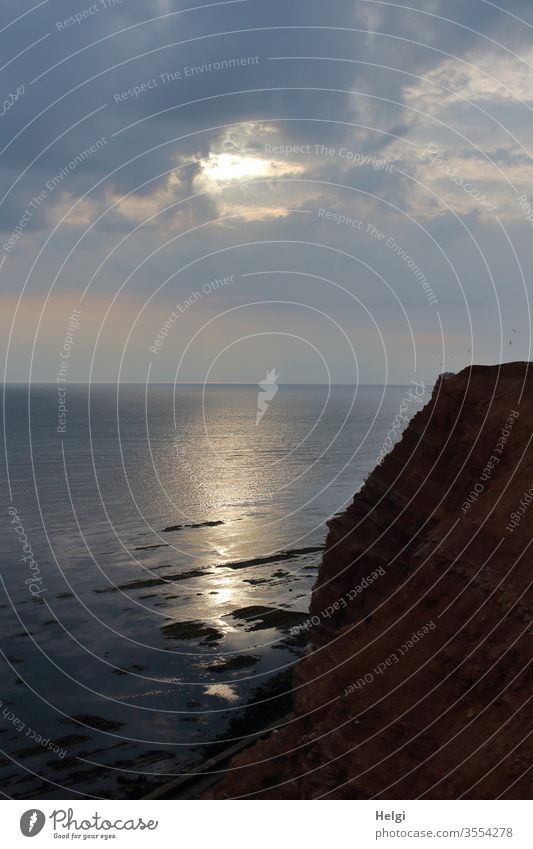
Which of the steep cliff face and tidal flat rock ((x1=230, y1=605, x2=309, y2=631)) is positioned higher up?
the steep cliff face

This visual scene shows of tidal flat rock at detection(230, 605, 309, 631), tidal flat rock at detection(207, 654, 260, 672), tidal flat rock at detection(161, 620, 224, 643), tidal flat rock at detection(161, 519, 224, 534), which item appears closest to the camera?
tidal flat rock at detection(207, 654, 260, 672)

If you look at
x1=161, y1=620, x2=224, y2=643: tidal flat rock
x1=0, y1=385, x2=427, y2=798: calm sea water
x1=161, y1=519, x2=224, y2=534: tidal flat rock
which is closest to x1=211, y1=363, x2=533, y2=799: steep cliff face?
x1=0, y1=385, x2=427, y2=798: calm sea water

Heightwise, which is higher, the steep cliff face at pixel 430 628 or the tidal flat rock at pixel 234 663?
the steep cliff face at pixel 430 628

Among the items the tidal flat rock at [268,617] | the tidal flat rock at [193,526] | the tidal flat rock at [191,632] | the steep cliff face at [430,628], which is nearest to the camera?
the steep cliff face at [430,628]

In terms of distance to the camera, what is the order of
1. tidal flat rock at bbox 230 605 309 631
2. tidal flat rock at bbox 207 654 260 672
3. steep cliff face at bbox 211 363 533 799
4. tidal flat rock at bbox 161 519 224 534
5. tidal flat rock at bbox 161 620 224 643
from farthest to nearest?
tidal flat rock at bbox 161 519 224 534
tidal flat rock at bbox 230 605 309 631
tidal flat rock at bbox 161 620 224 643
tidal flat rock at bbox 207 654 260 672
steep cliff face at bbox 211 363 533 799

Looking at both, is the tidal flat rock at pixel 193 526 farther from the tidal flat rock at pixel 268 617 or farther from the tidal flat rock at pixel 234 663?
the tidal flat rock at pixel 234 663

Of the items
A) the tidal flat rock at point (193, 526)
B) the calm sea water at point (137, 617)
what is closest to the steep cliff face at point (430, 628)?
the calm sea water at point (137, 617)

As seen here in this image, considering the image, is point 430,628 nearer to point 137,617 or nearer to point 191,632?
point 191,632

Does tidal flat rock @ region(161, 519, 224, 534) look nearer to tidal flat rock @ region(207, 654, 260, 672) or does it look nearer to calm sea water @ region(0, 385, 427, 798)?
calm sea water @ region(0, 385, 427, 798)

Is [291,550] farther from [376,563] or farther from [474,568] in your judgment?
[474,568]
